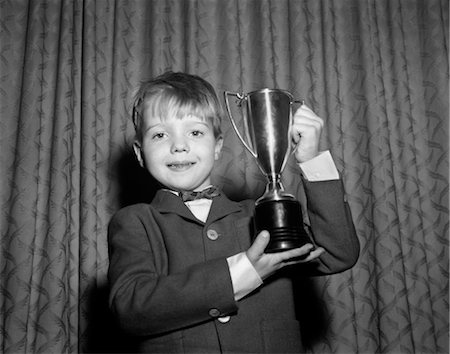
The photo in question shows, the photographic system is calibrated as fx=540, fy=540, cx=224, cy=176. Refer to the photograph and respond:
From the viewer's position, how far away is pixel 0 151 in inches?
70.5

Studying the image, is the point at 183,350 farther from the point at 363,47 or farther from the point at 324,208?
the point at 363,47

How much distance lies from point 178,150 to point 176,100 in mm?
122

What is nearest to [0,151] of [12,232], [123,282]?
[12,232]

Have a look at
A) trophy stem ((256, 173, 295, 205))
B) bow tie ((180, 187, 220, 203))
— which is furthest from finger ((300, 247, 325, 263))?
bow tie ((180, 187, 220, 203))

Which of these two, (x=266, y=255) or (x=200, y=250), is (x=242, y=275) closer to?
(x=266, y=255)

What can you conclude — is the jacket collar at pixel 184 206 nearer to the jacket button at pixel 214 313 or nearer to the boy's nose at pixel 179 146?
the boy's nose at pixel 179 146

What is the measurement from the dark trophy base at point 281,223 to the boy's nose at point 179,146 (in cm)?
23

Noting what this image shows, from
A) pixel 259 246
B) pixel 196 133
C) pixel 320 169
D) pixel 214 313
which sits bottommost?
pixel 214 313

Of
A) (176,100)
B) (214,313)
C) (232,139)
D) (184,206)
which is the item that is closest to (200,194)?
(184,206)

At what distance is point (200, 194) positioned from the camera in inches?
46.4

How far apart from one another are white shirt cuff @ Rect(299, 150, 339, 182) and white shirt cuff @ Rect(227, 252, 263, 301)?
24cm

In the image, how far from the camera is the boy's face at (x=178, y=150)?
115 centimetres

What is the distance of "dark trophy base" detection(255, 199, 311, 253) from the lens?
949 mm

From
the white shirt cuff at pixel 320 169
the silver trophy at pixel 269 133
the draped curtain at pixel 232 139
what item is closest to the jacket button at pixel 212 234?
the silver trophy at pixel 269 133
